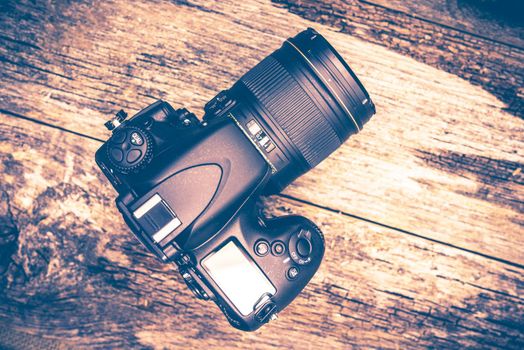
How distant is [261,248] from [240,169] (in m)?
0.13

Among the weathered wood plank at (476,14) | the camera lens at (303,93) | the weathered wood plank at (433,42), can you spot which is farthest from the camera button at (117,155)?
the weathered wood plank at (476,14)

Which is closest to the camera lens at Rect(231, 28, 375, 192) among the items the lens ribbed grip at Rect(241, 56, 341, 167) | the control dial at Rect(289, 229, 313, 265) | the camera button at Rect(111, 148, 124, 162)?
the lens ribbed grip at Rect(241, 56, 341, 167)

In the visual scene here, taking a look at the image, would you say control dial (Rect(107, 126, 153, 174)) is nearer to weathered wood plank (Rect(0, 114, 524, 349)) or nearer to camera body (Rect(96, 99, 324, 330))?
camera body (Rect(96, 99, 324, 330))

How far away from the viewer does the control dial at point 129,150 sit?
0.51m

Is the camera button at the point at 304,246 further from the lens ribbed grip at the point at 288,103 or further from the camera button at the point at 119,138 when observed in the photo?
the camera button at the point at 119,138

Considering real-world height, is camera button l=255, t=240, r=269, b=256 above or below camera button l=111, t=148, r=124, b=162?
below

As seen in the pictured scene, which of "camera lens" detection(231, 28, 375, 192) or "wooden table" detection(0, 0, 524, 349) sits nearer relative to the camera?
"camera lens" detection(231, 28, 375, 192)

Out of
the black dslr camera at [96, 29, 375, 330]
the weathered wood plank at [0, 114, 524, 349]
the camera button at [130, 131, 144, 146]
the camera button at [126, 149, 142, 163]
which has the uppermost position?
the camera button at [130, 131, 144, 146]

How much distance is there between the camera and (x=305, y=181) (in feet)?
2.43

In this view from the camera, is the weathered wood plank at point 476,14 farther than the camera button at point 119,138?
Yes

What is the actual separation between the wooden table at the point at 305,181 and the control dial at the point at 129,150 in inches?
9.2

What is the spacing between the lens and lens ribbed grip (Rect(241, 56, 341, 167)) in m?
0.58

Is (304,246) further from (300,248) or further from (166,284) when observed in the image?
(166,284)

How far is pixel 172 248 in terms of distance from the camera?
0.53 m
